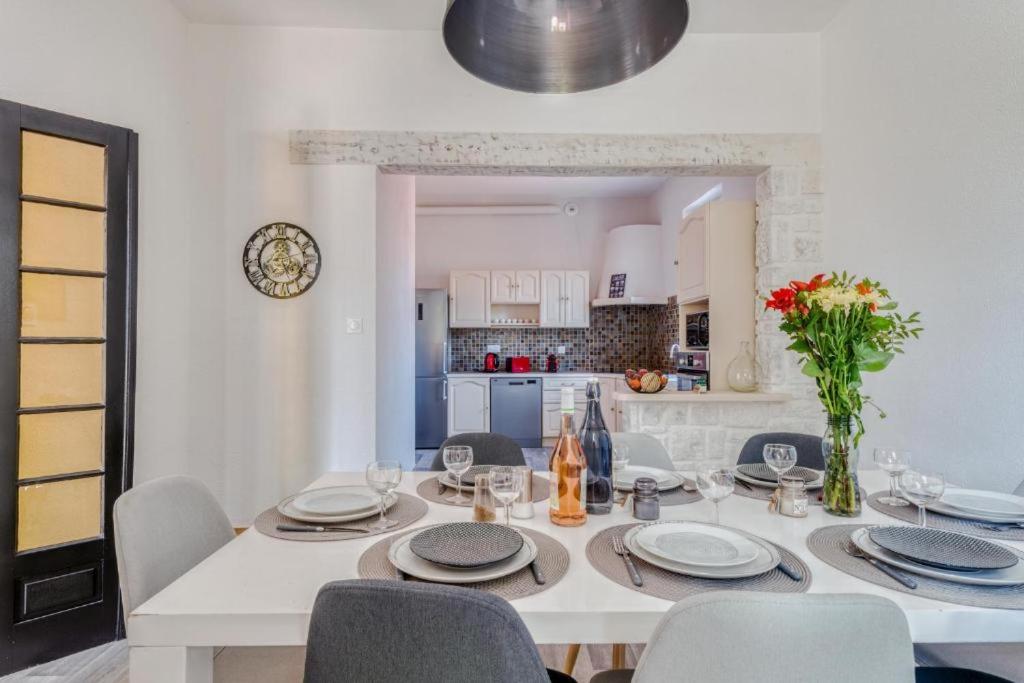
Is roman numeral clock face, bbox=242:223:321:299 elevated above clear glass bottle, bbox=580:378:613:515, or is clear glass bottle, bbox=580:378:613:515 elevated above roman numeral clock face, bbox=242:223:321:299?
roman numeral clock face, bbox=242:223:321:299

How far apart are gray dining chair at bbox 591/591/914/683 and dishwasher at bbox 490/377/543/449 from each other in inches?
197

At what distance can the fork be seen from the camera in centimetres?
90

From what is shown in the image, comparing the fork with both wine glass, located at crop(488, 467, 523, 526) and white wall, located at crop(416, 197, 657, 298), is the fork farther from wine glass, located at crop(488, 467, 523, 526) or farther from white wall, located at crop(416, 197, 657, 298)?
white wall, located at crop(416, 197, 657, 298)

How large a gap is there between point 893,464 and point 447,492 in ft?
3.89

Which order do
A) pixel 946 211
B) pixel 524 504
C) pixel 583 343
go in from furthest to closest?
1. pixel 583 343
2. pixel 946 211
3. pixel 524 504

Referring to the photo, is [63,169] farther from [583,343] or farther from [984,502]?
[583,343]

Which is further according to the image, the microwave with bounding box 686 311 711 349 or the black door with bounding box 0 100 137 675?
the microwave with bounding box 686 311 711 349

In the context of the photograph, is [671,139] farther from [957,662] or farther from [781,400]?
[957,662]

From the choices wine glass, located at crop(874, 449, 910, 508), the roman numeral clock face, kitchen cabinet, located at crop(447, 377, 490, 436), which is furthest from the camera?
kitchen cabinet, located at crop(447, 377, 490, 436)

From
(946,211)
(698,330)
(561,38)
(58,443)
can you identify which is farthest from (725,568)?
(698,330)

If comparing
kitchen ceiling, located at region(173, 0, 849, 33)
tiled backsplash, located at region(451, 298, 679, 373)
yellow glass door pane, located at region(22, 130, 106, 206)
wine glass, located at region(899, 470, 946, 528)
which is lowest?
wine glass, located at region(899, 470, 946, 528)

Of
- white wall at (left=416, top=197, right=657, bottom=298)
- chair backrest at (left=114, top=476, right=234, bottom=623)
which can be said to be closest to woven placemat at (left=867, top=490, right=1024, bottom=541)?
chair backrest at (left=114, top=476, right=234, bottom=623)

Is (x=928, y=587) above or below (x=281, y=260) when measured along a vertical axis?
below

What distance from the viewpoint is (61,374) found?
6.51 ft
